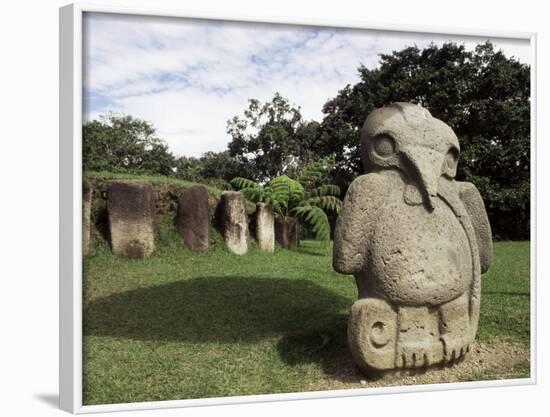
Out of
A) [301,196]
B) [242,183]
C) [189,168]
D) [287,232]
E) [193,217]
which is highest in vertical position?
[189,168]

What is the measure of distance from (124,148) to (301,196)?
5152mm

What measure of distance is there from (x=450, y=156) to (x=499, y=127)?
131 inches

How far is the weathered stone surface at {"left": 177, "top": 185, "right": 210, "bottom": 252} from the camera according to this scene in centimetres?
908

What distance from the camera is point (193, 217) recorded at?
9125 millimetres

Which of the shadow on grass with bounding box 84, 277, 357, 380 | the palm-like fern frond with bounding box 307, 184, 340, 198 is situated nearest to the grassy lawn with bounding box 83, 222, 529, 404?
the shadow on grass with bounding box 84, 277, 357, 380

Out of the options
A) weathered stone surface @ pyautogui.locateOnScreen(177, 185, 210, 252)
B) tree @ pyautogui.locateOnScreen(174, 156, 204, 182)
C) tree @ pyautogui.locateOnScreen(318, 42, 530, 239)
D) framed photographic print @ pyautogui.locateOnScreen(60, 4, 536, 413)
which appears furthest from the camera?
tree @ pyautogui.locateOnScreen(174, 156, 204, 182)

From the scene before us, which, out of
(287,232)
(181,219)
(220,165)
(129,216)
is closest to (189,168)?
(220,165)

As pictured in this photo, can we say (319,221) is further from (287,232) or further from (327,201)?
(327,201)

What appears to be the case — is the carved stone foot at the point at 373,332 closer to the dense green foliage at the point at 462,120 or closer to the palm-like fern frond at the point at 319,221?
the dense green foliage at the point at 462,120

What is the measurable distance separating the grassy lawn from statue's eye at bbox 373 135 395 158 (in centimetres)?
196

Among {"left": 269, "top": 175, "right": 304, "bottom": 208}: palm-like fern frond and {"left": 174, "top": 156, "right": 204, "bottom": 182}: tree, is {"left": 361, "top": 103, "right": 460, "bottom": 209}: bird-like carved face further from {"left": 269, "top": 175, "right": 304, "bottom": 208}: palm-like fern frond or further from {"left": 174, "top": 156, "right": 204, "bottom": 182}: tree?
{"left": 269, "top": 175, "right": 304, "bottom": 208}: palm-like fern frond

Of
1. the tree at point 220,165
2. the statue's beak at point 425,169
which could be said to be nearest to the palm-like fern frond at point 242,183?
the tree at point 220,165

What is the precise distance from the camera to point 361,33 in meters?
5.29

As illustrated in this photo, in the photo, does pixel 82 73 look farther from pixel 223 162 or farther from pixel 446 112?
pixel 223 162
